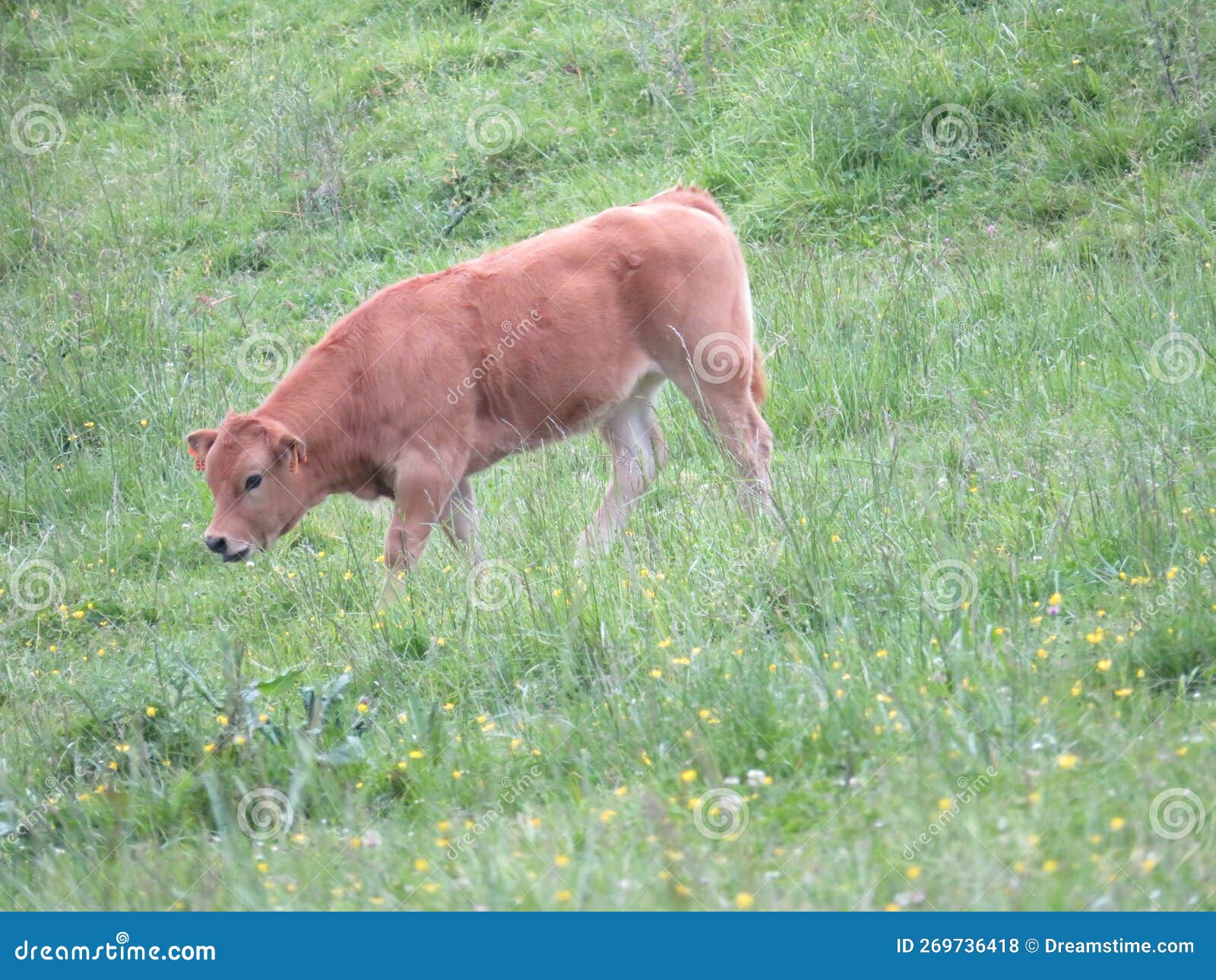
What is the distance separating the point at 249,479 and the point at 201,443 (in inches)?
14.5

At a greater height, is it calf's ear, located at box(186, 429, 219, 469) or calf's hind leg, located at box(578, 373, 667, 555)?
calf's ear, located at box(186, 429, 219, 469)

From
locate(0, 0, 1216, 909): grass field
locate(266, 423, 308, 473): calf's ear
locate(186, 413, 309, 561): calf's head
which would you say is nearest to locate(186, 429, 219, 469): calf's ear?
locate(186, 413, 309, 561): calf's head

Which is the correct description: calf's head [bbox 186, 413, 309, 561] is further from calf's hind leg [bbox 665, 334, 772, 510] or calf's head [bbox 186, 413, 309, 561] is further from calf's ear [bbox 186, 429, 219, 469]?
calf's hind leg [bbox 665, 334, 772, 510]

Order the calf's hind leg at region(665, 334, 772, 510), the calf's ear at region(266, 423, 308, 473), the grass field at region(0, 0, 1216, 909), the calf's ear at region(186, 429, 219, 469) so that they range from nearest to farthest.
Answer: the grass field at region(0, 0, 1216, 909) → the calf's ear at region(266, 423, 308, 473) → the calf's ear at region(186, 429, 219, 469) → the calf's hind leg at region(665, 334, 772, 510)

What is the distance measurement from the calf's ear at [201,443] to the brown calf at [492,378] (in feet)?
0.04

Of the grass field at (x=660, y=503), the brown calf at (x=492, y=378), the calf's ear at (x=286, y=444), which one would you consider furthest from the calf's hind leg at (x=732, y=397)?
the calf's ear at (x=286, y=444)

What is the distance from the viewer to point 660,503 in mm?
7031

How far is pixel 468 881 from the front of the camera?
127 inches

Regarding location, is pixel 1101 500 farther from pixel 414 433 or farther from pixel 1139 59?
pixel 1139 59

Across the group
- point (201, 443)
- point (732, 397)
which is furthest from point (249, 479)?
point (732, 397)

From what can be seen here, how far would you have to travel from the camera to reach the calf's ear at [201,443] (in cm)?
677

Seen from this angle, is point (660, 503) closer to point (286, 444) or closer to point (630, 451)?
point (630, 451)

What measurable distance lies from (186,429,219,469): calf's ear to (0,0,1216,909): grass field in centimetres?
68

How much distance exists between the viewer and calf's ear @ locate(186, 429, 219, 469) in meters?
6.77
